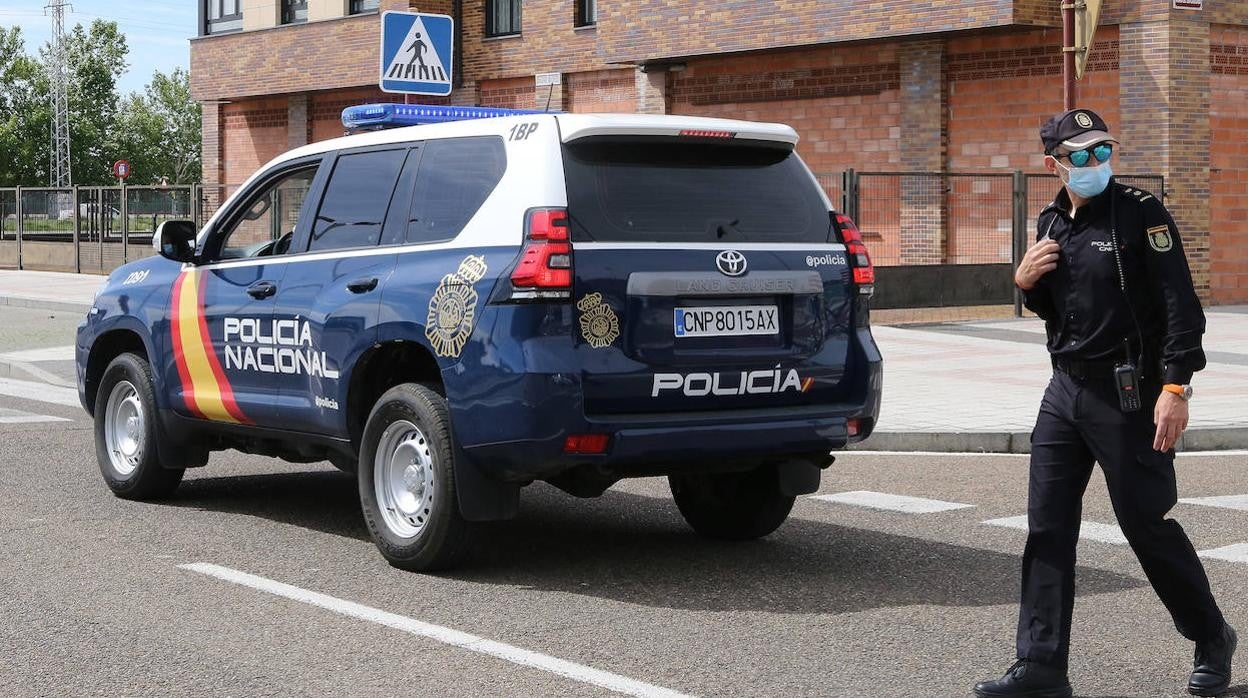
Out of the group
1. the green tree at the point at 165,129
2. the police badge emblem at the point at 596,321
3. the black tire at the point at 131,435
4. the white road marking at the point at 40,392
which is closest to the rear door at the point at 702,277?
the police badge emblem at the point at 596,321

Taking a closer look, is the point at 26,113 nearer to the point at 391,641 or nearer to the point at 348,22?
the point at 348,22

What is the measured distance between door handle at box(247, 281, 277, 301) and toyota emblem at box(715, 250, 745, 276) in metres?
2.21

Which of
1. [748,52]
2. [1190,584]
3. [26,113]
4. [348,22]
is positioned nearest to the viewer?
[1190,584]

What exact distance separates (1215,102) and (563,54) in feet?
45.5

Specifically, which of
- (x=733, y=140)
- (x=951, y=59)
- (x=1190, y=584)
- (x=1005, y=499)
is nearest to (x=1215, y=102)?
(x=951, y=59)

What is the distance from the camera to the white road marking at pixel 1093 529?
26.5 feet

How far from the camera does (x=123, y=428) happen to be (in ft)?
30.8

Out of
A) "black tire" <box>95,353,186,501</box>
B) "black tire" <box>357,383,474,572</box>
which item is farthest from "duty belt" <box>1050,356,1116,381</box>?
"black tire" <box>95,353,186,501</box>

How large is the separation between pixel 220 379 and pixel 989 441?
5323 millimetres

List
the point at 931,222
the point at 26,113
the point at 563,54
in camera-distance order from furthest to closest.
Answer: the point at 26,113 → the point at 563,54 → the point at 931,222

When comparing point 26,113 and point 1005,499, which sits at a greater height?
point 26,113

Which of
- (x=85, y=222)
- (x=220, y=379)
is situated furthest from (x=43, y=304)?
(x=220, y=379)

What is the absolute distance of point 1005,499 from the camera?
31.2ft

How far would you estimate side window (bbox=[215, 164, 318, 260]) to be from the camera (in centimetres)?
839
